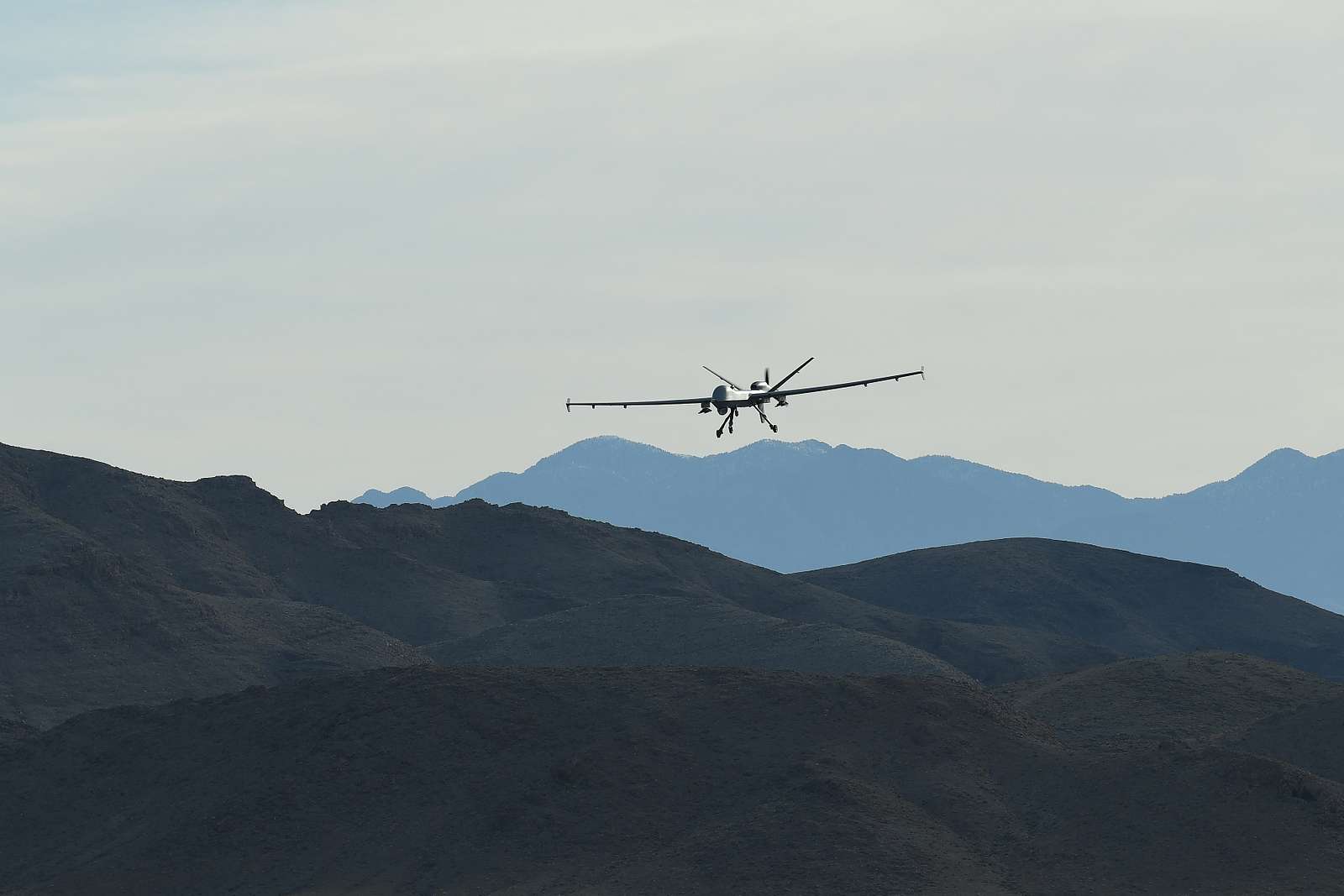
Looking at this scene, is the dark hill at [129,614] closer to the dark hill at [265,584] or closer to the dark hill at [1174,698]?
the dark hill at [265,584]

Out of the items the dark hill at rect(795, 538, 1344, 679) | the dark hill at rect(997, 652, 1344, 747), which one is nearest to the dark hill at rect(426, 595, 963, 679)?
the dark hill at rect(997, 652, 1344, 747)

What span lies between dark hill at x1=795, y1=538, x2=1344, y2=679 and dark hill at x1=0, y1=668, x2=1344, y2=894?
339ft

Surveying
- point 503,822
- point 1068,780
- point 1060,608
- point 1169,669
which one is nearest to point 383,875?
point 503,822

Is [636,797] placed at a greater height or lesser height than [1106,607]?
lesser

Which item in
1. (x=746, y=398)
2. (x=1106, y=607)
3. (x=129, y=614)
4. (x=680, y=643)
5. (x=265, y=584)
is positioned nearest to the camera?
(x=746, y=398)

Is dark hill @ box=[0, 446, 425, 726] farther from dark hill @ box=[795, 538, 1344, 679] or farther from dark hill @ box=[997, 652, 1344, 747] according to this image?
dark hill @ box=[795, 538, 1344, 679]

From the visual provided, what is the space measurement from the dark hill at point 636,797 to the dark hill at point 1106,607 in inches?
4072

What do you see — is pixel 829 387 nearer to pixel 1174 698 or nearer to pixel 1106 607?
pixel 1174 698

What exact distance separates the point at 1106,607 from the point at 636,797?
422ft

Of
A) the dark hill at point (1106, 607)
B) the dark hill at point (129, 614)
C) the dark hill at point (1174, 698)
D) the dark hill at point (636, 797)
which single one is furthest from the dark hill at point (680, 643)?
the dark hill at point (1106, 607)

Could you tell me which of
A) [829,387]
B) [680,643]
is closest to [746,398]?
[829,387]

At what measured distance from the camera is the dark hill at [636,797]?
Answer: 219 feet

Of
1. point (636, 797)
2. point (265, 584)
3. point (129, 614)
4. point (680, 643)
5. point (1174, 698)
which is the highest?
point (265, 584)

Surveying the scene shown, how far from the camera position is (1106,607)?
630ft
